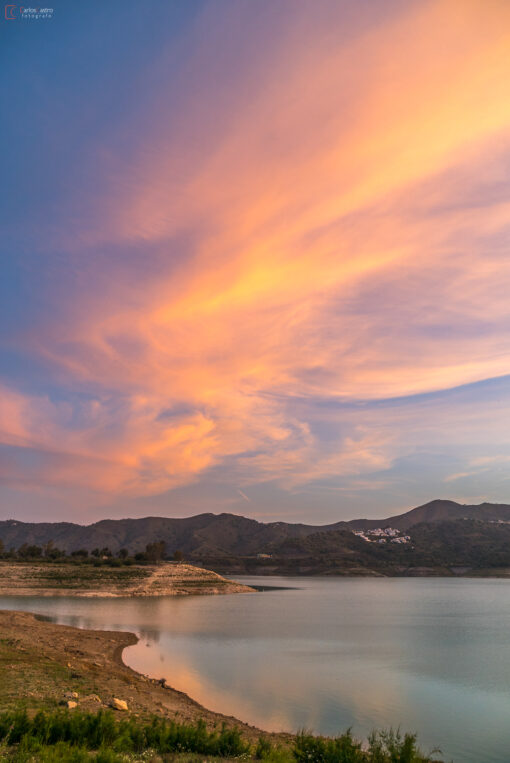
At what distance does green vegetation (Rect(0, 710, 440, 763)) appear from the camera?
13.6 m

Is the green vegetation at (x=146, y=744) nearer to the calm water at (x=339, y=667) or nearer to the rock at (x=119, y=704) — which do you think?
the rock at (x=119, y=704)

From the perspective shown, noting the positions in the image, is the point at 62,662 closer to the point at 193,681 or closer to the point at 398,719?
the point at 193,681

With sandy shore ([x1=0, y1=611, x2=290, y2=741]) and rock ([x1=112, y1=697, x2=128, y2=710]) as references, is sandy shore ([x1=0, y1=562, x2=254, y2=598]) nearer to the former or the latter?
sandy shore ([x1=0, y1=611, x2=290, y2=741])

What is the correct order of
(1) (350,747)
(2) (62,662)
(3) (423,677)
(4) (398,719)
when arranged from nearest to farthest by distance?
1. (1) (350,747)
2. (4) (398,719)
3. (2) (62,662)
4. (3) (423,677)

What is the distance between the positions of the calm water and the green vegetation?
371 inches

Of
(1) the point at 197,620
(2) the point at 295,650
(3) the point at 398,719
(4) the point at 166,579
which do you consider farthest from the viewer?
(4) the point at 166,579

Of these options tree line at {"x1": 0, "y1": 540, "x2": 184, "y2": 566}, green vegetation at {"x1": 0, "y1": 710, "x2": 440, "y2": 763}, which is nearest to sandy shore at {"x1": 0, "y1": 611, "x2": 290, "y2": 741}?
green vegetation at {"x1": 0, "y1": 710, "x2": 440, "y2": 763}

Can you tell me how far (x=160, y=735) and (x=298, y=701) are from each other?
15.6 meters

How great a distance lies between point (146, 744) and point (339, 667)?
27.2 m

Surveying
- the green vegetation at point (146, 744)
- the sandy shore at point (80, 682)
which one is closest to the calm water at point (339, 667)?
the sandy shore at point (80, 682)

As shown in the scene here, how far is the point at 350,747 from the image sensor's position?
14375 mm

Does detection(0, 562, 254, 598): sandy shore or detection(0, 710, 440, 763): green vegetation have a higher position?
detection(0, 710, 440, 763): green vegetation

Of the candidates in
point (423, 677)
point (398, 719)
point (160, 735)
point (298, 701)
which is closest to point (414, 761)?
point (160, 735)

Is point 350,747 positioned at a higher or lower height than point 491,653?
higher
